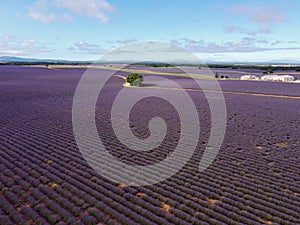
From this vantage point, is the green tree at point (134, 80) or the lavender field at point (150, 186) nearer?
the lavender field at point (150, 186)

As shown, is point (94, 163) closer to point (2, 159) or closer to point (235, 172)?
point (2, 159)

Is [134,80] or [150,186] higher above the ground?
[134,80]

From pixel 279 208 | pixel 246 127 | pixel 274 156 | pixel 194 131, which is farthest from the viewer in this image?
pixel 246 127

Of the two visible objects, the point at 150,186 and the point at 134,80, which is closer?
the point at 150,186

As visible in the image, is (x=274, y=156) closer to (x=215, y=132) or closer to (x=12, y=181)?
(x=215, y=132)

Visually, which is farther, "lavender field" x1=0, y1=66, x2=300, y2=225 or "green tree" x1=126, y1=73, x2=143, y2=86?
"green tree" x1=126, y1=73, x2=143, y2=86

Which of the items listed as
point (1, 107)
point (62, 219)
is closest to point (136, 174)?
point (62, 219)

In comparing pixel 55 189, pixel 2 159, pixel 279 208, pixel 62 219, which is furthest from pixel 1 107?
pixel 279 208

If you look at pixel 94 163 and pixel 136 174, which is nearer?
pixel 136 174

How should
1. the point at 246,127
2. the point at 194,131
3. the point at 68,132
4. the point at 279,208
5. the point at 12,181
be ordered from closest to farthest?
the point at 279,208, the point at 12,181, the point at 68,132, the point at 194,131, the point at 246,127
